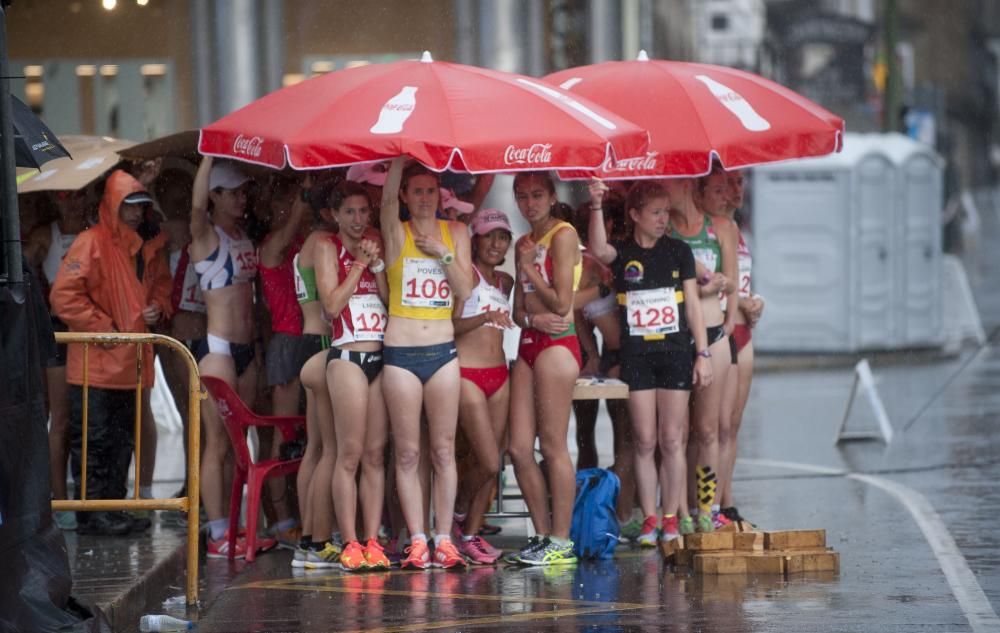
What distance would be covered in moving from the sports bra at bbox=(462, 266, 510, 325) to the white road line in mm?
2627

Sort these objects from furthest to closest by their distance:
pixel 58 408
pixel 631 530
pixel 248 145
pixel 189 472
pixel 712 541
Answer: pixel 58 408 < pixel 631 530 < pixel 712 541 < pixel 248 145 < pixel 189 472

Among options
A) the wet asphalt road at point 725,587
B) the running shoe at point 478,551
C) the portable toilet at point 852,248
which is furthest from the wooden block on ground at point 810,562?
the portable toilet at point 852,248

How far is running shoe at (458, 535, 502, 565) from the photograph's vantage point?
905 cm

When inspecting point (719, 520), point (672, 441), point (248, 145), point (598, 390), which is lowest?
point (719, 520)

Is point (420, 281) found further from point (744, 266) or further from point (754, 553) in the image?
point (744, 266)

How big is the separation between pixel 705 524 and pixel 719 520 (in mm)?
177

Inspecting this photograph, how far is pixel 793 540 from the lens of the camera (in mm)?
8797

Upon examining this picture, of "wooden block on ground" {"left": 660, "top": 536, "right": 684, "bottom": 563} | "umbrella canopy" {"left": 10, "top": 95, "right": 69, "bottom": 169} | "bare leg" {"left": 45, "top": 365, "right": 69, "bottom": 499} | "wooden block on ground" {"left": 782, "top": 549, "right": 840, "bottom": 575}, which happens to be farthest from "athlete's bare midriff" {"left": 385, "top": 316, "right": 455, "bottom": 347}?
"bare leg" {"left": 45, "top": 365, "right": 69, "bottom": 499}

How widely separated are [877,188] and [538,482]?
1434 centimetres

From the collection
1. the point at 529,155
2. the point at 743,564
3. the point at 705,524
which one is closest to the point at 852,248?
the point at 705,524

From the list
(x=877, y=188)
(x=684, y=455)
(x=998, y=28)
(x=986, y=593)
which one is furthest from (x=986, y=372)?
(x=998, y=28)

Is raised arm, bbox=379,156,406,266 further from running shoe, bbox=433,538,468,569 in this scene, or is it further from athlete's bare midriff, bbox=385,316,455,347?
running shoe, bbox=433,538,468,569

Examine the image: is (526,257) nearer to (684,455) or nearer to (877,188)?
(684,455)

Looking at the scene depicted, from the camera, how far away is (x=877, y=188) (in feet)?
73.8
